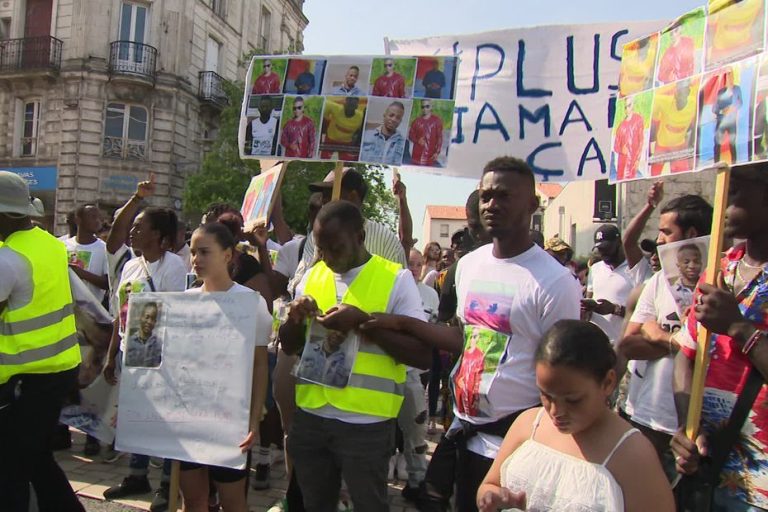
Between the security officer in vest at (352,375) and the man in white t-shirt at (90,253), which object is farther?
the man in white t-shirt at (90,253)

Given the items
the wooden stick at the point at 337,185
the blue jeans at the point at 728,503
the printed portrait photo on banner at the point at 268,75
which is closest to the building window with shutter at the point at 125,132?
the printed portrait photo on banner at the point at 268,75

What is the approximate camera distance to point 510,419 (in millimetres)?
2477

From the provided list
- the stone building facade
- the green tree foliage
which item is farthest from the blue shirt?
the stone building facade

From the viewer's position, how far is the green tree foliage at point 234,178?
68.5 ft

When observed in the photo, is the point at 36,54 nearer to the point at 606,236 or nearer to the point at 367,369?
the point at 606,236

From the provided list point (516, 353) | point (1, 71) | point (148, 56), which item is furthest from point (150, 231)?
point (1, 71)

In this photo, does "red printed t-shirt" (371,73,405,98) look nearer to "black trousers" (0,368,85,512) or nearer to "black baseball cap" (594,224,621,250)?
"black baseball cap" (594,224,621,250)

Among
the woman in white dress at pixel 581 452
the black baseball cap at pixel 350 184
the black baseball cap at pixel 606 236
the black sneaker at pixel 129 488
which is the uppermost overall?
the black baseball cap at pixel 350 184

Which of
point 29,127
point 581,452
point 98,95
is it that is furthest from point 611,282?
point 29,127

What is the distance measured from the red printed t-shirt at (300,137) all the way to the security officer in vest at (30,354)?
4.94 ft

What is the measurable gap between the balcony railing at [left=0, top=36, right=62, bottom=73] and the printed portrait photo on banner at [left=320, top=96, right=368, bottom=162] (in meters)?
21.1

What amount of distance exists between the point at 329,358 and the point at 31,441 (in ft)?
5.24

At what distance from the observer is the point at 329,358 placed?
2.81 m

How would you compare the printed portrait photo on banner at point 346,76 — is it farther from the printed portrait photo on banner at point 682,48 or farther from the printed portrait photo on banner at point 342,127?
the printed portrait photo on banner at point 682,48
